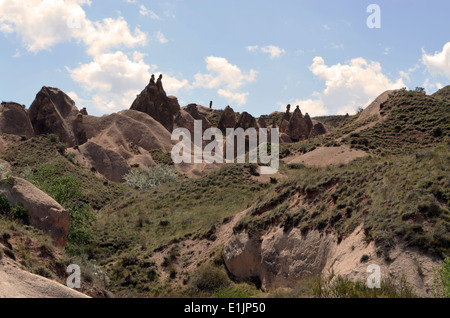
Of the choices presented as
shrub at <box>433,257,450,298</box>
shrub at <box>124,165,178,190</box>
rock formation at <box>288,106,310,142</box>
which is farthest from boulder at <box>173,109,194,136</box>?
shrub at <box>433,257,450,298</box>

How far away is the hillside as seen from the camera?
1452 cm

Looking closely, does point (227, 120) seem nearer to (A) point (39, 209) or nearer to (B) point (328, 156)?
(B) point (328, 156)

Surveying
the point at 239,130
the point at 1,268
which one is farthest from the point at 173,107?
the point at 1,268

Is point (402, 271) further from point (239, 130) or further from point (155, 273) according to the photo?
point (239, 130)

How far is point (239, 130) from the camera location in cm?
8250

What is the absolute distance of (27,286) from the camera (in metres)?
11.3

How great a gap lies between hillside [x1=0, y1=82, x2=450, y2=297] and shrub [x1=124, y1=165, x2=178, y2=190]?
1.73 metres

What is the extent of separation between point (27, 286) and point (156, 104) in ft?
248

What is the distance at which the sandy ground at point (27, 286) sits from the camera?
1059 centimetres

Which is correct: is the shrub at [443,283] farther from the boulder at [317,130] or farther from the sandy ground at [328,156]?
the boulder at [317,130]

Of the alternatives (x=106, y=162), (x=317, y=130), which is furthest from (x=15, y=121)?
(x=317, y=130)

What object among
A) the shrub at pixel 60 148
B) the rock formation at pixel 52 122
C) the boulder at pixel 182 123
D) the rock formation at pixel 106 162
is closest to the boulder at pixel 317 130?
the boulder at pixel 182 123
